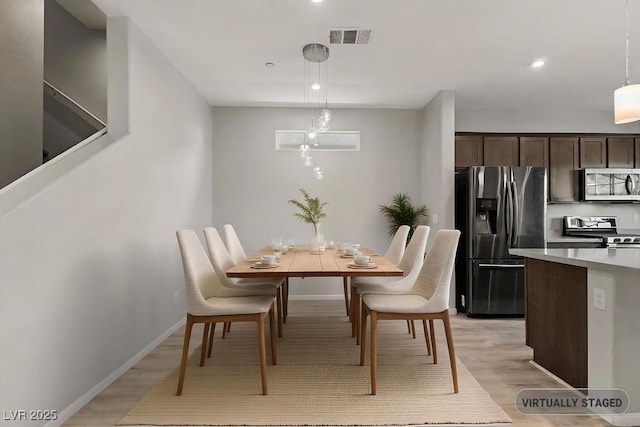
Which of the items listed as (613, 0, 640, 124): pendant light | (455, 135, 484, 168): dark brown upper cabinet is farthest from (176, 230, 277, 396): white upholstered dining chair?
(455, 135, 484, 168): dark brown upper cabinet

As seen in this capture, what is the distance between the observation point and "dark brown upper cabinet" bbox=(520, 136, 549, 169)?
5.15m

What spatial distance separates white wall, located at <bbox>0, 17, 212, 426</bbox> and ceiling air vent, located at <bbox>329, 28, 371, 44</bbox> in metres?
1.51

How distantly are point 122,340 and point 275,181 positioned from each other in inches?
117

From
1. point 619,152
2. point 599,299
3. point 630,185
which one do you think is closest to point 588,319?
point 599,299

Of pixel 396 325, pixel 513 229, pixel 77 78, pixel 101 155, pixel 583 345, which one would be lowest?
pixel 396 325

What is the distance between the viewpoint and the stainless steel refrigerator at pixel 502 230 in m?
4.38

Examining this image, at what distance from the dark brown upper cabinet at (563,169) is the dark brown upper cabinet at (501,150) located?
1.58ft

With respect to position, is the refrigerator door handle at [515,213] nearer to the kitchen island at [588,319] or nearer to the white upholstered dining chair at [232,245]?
the kitchen island at [588,319]

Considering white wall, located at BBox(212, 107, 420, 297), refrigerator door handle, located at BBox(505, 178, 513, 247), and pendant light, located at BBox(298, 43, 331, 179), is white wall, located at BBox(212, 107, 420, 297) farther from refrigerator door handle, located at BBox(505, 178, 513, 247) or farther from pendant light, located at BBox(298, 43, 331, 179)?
refrigerator door handle, located at BBox(505, 178, 513, 247)

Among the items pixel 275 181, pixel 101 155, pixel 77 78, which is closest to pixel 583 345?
pixel 101 155

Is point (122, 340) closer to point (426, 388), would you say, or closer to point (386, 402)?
point (386, 402)

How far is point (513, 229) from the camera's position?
4.39m

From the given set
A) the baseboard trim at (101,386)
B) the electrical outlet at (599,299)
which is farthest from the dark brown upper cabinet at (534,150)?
the baseboard trim at (101,386)

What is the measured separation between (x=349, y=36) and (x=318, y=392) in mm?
2613
